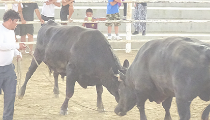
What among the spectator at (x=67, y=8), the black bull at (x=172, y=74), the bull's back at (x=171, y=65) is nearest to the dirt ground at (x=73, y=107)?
the black bull at (x=172, y=74)

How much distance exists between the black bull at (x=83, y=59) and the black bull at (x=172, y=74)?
0.34 metres

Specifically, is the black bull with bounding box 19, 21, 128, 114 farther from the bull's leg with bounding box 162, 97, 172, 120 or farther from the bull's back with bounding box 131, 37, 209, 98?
the bull's leg with bounding box 162, 97, 172, 120

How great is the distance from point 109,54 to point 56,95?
1.90 meters

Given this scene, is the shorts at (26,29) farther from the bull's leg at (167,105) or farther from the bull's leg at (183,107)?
the bull's leg at (183,107)

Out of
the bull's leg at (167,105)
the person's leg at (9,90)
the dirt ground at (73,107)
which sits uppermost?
the person's leg at (9,90)

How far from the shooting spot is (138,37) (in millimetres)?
11523

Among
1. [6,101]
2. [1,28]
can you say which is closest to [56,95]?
[6,101]

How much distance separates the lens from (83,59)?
208 inches

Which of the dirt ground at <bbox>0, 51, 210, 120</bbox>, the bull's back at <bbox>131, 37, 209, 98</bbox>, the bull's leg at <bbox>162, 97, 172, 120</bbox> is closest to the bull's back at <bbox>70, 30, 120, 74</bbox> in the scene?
the bull's back at <bbox>131, 37, 209, 98</bbox>

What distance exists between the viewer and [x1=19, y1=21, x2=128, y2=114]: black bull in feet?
16.9

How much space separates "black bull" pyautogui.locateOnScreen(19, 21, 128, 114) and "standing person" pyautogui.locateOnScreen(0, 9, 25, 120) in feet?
3.31

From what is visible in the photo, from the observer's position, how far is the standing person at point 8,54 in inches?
179

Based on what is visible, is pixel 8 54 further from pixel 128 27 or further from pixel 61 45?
pixel 128 27

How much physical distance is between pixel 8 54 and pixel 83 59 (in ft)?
3.90
